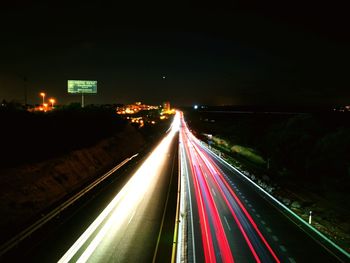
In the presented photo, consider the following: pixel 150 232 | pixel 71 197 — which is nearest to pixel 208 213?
pixel 150 232

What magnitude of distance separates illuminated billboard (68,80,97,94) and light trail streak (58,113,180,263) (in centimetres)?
2465

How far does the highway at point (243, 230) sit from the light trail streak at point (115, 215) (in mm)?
5086

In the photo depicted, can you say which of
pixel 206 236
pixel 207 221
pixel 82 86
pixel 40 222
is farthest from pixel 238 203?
pixel 82 86

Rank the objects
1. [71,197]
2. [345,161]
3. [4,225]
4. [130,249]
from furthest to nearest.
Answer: [345,161]
[71,197]
[4,225]
[130,249]

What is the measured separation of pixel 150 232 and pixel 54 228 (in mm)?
6716

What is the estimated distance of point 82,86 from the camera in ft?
180

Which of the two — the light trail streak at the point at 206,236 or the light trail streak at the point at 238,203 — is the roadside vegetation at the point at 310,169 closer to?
the light trail streak at the point at 238,203

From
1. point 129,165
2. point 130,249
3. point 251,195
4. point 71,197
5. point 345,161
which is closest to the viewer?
point 130,249

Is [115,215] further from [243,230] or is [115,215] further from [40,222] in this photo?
[243,230]

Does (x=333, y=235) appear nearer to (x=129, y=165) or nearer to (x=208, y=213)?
(x=208, y=213)

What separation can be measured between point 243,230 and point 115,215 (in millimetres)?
10084

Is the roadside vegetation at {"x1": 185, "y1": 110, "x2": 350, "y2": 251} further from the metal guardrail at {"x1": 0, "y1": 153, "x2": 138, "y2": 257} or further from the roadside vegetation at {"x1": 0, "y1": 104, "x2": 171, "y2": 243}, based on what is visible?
Result: the roadside vegetation at {"x1": 0, "y1": 104, "x2": 171, "y2": 243}

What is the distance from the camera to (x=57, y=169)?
27.9m

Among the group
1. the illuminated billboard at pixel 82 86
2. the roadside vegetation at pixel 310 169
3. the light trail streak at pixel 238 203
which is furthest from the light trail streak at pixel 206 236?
the illuminated billboard at pixel 82 86
